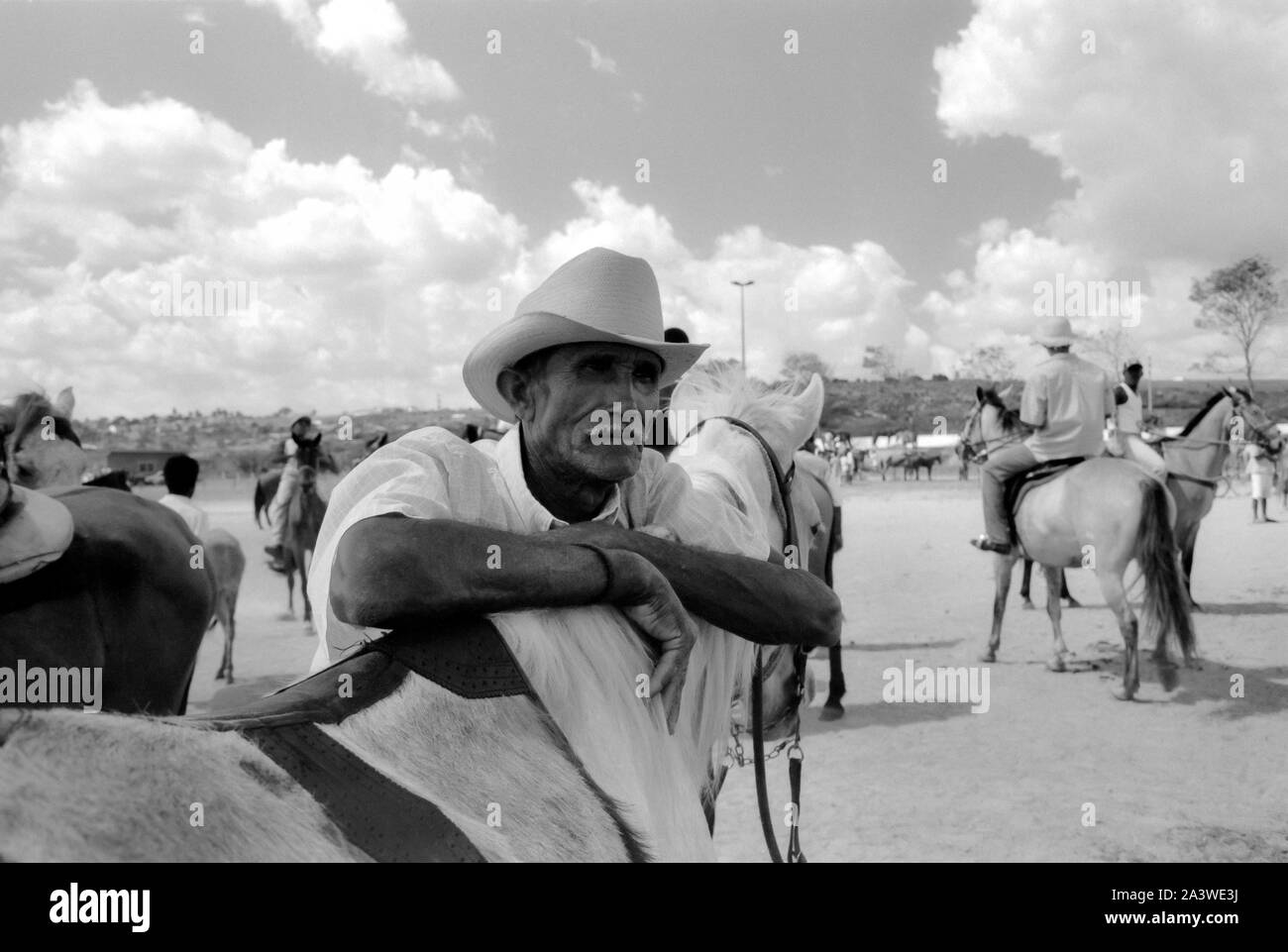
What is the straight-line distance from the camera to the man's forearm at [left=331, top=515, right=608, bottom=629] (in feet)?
3.88

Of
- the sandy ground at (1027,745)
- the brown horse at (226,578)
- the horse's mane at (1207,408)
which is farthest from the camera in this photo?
the horse's mane at (1207,408)

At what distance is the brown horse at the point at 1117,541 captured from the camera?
652cm

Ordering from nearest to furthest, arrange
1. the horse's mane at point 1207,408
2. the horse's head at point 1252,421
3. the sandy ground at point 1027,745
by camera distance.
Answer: the sandy ground at point 1027,745 < the horse's head at point 1252,421 < the horse's mane at point 1207,408

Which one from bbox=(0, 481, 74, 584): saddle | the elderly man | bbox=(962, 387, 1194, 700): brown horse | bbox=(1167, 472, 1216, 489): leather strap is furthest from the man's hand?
bbox=(1167, 472, 1216, 489): leather strap

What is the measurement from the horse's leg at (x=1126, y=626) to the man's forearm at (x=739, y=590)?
236 inches

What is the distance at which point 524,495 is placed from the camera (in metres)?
1.57

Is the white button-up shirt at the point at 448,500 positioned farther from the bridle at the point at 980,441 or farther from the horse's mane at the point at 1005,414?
the horse's mane at the point at 1005,414

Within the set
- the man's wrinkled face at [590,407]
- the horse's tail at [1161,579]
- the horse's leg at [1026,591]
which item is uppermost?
the man's wrinkled face at [590,407]

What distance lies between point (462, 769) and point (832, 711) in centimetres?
567

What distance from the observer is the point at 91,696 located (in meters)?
3.59

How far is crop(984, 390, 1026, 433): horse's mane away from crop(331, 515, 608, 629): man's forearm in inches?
326

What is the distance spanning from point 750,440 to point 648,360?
140 centimetres

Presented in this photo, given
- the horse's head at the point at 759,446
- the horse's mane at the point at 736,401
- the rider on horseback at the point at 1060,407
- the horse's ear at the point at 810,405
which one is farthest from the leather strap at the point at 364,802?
the rider on horseback at the point at 1060,407

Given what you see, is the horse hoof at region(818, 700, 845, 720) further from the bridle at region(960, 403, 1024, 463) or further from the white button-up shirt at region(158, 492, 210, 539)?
the white button-up shirt at region(158, 492, 210, 539)
